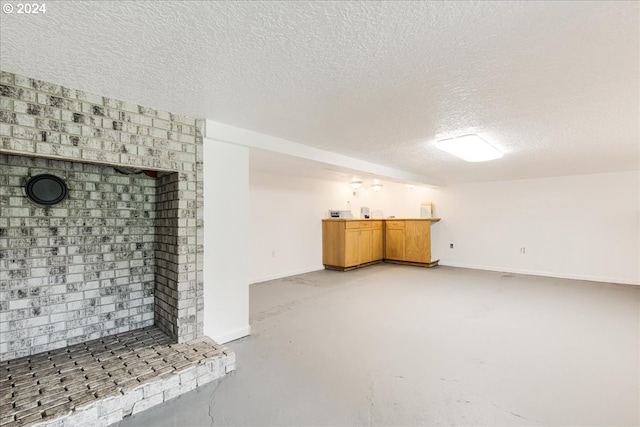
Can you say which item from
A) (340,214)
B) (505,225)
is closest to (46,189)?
(340,214)

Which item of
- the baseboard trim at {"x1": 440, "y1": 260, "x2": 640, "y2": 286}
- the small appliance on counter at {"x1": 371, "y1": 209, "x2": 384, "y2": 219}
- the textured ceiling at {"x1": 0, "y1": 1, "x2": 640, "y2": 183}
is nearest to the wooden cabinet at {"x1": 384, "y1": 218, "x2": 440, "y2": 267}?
the small appliance on counter at {"x1": 371, "y1": 209, "x2": 384, "y2": 219}

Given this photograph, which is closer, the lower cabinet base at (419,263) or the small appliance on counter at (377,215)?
the lower cabinet base at (419,263)

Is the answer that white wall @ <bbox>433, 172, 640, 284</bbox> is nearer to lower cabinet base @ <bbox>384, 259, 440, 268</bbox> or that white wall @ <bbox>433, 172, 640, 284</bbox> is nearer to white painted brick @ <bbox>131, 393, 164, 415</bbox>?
lower cabinet base @ <bbox>384, 259, 440, 268</bbox>

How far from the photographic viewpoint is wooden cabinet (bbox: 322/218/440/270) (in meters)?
6.03

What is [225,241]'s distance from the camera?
2768mm

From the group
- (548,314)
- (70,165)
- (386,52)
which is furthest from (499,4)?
(548,314)

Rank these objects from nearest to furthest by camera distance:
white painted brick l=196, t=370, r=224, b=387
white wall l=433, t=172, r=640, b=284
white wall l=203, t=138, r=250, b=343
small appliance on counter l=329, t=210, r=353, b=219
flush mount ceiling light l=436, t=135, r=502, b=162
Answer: white painted brick l=196, t=370, r=224, b=387, white wall l=203, t=138, r=250, b=343, flush mount ceiling light l=436, t=135, r=502, b=162, white wall l=433, t=172, r=640, b=284, small appliance on counter l=329, t=210, r=353, b=219

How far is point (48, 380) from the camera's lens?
1.87 meters

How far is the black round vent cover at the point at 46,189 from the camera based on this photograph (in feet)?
7.36

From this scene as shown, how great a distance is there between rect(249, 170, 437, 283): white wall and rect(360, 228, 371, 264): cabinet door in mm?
867

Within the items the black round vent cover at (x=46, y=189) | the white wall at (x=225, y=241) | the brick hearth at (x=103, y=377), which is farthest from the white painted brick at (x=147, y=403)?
the black round vent cover at (x=46, y=189)

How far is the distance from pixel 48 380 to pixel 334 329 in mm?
2206

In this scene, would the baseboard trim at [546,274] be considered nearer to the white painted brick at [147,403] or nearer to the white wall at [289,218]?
the white wall at [289,218]

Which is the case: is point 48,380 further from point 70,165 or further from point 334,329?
point 334,329
